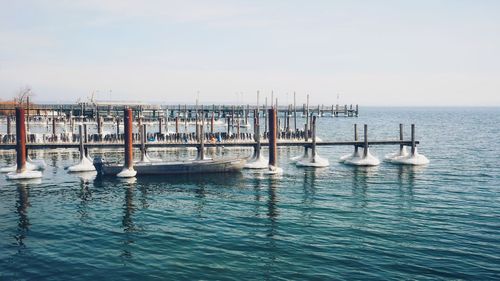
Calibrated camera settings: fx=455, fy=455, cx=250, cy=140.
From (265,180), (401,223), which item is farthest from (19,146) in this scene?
(401,223)

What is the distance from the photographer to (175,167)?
5266 centimetres

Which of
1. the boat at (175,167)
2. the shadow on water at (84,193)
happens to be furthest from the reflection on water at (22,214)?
the boat at (175,167)

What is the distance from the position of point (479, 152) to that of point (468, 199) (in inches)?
1576

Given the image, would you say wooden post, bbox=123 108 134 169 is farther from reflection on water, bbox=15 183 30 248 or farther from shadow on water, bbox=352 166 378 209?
shadow on water, bbox=352 166 378 209

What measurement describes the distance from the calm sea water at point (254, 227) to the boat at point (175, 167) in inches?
59.0

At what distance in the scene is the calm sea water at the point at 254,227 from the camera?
23.8m

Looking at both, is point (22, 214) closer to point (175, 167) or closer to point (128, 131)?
point (128, 131)

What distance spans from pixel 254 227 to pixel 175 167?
75.9 ft

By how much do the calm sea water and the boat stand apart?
1499mm

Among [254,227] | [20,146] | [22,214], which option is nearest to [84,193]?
[22,214]

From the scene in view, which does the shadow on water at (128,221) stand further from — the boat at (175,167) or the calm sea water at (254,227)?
the boat at (175,167)

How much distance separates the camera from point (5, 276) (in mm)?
22750

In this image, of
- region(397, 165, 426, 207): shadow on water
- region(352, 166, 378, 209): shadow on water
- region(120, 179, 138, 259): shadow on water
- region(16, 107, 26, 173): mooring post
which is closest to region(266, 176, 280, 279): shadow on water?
region(352, 166, 378, 209): shadow on water

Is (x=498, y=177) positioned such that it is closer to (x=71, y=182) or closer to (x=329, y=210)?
(x=329, y=210)
